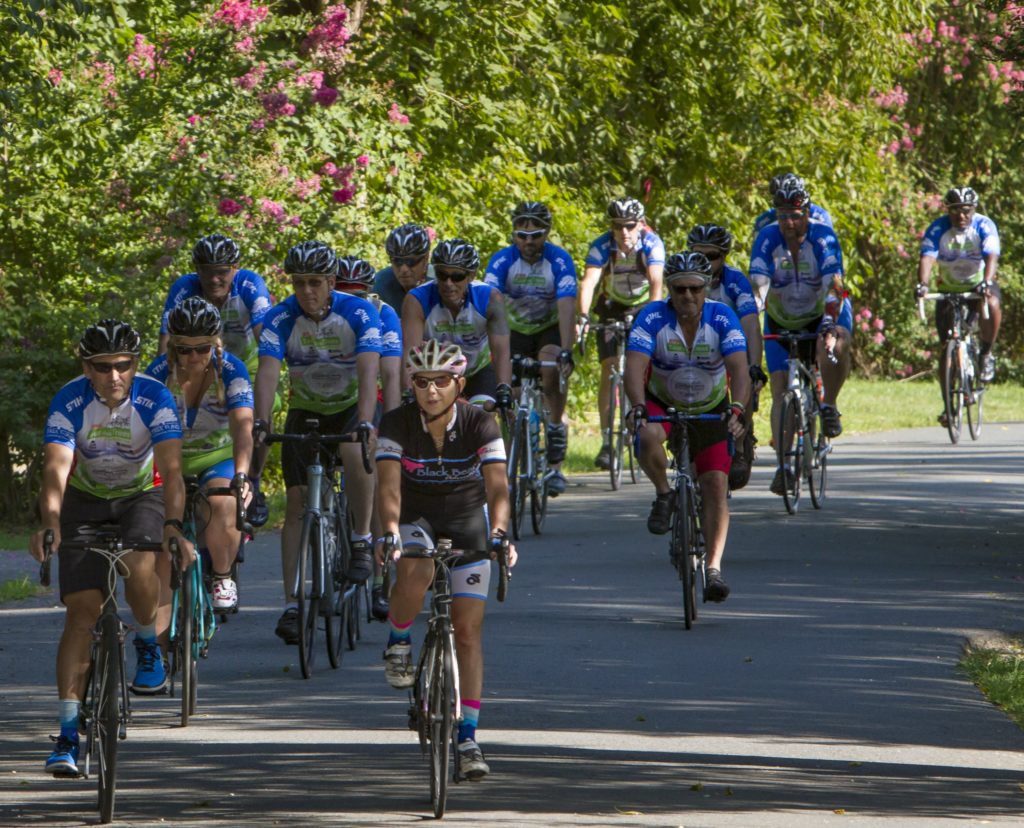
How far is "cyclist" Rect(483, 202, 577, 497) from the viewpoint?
15555mm

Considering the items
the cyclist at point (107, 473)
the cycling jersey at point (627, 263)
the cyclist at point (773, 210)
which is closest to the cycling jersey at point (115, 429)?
the cyclist at point (107, 473)

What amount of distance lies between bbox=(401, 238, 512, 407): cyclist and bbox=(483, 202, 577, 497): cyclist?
5.67 feet

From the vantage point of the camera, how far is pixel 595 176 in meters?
26.9

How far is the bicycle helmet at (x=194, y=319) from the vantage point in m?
9.97

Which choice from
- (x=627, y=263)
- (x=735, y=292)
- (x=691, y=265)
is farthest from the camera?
(x=627, y=263)

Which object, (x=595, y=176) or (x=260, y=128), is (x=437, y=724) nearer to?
(x=260, y=128)

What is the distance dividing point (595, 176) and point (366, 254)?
29.1 feet

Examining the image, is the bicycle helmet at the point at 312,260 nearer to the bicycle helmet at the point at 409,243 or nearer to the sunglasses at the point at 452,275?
the sunglasses at the point at 452,275

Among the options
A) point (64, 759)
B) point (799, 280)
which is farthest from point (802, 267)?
point (64, 759)

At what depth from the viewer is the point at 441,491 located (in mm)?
8477

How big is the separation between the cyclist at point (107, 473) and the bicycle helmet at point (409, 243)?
4.91m

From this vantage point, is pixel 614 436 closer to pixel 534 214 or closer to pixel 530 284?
pixel 530 284

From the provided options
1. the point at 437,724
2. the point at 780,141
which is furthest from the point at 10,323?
the point at 780,141

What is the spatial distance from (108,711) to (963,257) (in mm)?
14504
